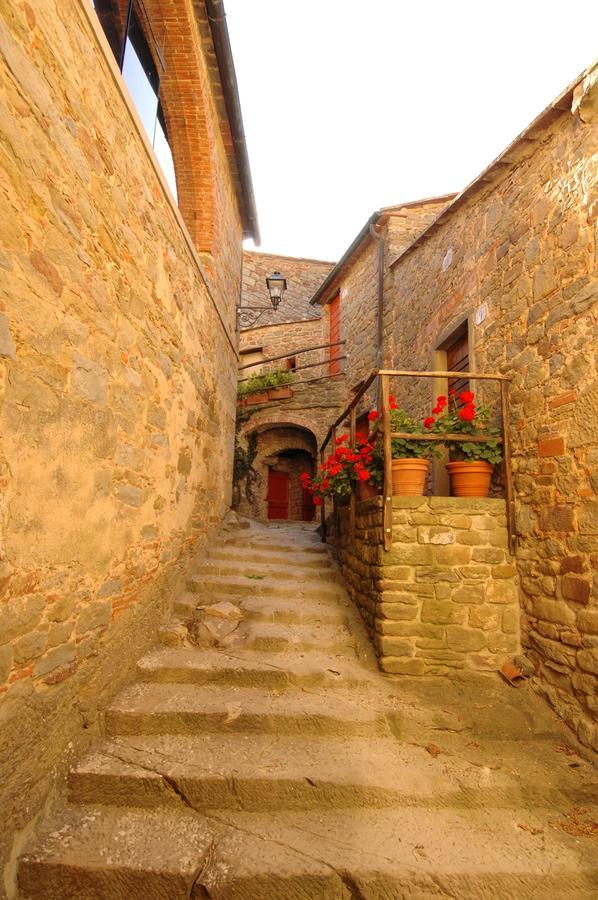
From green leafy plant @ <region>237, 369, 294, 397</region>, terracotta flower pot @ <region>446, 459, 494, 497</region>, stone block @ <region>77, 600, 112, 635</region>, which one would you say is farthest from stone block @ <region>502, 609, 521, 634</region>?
green leafy plant @ <region>237, 369, 294, 397</region>

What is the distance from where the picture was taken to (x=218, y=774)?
7.89 feet

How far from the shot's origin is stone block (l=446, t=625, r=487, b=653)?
11.3 feet

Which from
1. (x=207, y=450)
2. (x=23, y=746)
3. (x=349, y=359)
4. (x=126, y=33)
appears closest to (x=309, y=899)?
(x=23, y=746)

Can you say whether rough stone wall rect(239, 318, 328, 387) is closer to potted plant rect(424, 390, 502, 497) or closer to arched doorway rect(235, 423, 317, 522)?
arched doorway rect(235, 423, 317, 522)

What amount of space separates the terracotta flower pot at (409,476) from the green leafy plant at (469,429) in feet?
1.22

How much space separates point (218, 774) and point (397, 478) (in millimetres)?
2403

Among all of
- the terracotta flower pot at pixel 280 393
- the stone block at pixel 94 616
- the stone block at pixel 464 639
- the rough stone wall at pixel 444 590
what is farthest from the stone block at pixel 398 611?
the terracotta flower pot at pixel 280 393

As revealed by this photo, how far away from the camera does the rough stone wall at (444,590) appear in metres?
3.43

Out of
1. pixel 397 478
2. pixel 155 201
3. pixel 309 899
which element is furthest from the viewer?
pixel 397 478

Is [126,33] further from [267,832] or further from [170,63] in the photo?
[267,832]

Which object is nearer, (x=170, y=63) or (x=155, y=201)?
(x=155, y=201)

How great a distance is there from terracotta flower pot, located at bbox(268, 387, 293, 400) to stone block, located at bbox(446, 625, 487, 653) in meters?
9.04

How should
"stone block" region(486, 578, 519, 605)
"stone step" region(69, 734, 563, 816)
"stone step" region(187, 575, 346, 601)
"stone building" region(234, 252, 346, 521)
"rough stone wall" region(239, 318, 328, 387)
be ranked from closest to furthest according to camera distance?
"stone step" region(69, 734, 563, 816)
"stone block" region(486, 578, 519, 605)
"stone step" region(187, 575, 346, 601)
"stone building" region(234, 252, 346, 521)
"rough stone wall" region(239, 318, 328, 387)

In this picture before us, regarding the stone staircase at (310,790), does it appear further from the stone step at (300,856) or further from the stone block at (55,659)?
the stone block at (55,659)
